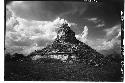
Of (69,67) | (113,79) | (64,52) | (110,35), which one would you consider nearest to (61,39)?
(64,52)

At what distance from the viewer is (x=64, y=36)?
340cm

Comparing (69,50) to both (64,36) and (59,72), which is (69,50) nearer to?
(64,36)

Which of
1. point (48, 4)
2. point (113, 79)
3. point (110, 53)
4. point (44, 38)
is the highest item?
point (48, 4)

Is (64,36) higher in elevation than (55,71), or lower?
higher

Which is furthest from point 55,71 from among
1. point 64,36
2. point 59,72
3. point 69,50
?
point 64,36

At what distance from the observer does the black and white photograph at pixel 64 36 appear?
331cm

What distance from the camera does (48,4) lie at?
11.0 ft

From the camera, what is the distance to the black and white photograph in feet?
10.8

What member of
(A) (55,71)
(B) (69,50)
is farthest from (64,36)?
(A) (55,71)

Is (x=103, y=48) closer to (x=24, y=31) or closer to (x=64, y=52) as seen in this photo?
(x=64, y=52)

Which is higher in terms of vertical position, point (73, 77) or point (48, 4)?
point (48, 4)

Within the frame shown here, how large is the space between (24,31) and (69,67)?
2.58 ft

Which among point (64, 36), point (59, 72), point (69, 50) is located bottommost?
point (59, 72)

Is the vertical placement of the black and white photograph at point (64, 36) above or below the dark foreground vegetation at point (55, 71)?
above
